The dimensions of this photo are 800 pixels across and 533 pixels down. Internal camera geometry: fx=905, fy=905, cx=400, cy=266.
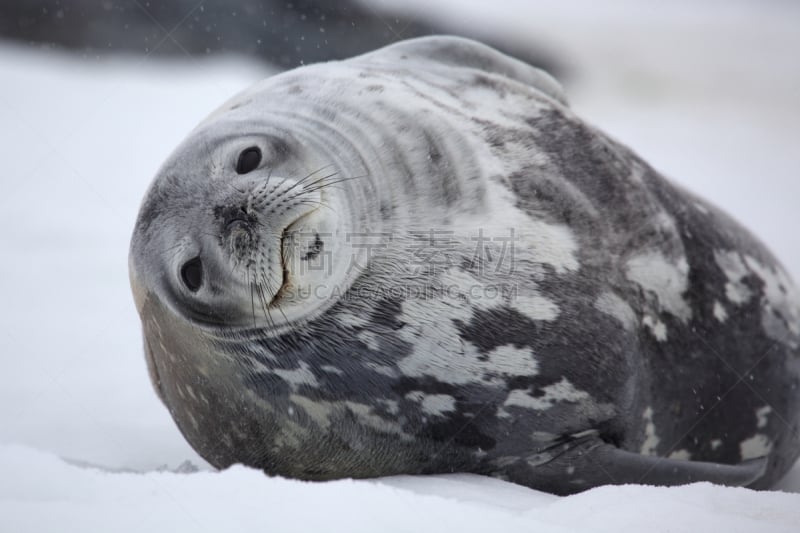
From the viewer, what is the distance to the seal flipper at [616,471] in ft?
7.90

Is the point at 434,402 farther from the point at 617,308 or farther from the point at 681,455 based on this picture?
the point at 681,455

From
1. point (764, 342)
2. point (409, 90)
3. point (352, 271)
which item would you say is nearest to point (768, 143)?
point (764, 342)

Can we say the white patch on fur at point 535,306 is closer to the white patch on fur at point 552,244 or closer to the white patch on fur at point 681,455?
the white patch on fur at point 552,244

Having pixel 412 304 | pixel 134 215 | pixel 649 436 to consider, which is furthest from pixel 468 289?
pixel 134 215

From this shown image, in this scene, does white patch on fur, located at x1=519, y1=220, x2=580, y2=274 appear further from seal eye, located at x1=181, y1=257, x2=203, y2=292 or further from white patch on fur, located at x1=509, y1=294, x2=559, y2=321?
seal eye, located at x1=181, y1=257, x2=203, y2=292

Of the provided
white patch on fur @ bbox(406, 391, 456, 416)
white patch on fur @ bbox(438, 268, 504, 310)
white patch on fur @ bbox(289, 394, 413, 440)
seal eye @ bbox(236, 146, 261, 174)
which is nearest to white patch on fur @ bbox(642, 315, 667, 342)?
white patch on fur @ bbox(438, 268, 504, 310)

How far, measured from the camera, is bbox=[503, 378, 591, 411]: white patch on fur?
8.02 ft

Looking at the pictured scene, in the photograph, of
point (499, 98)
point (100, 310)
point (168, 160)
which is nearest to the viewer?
point (168, 160)

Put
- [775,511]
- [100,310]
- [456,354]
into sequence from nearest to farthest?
[775,511] < [456,354] < [100,310]

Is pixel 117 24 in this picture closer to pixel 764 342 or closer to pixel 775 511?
pixel 764 342

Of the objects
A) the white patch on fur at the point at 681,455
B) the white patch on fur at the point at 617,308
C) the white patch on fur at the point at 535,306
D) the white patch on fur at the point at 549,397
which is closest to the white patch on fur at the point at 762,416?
the white patch on fur at the point at 681,455

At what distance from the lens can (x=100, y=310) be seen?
4105 millimetres

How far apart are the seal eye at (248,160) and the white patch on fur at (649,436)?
1.32m

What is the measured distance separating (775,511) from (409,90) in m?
1.64
